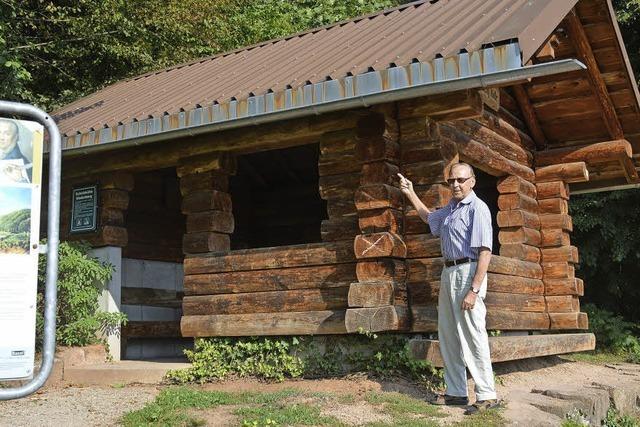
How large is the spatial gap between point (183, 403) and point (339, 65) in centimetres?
341

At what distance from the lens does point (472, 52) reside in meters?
5.95

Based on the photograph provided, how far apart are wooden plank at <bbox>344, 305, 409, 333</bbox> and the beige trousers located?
22.8 inches

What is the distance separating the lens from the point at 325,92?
6.67m

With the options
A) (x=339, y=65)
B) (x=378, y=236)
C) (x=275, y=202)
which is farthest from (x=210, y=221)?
(x=275, y=202)

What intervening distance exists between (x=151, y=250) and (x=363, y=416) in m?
6.27

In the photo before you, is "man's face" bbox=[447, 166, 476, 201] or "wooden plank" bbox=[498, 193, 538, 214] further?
"wooden plank" bbox=[498, 193, 538, 214]

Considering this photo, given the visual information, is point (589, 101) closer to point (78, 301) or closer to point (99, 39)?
point (78, 301)

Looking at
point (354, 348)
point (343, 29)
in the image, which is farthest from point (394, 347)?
point (343, 29)

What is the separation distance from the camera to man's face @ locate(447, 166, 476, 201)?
620cm

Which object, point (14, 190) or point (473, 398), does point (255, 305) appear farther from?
point (14, 190)

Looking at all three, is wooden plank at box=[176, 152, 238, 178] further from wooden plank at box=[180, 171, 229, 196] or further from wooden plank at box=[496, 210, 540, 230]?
wooden plank at box=[496, 210, 540, 230]

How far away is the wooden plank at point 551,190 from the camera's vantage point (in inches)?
403

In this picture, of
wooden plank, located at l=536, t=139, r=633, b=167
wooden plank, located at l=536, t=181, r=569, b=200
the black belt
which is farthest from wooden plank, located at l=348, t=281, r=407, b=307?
wooden plank, located at l=536, t=139, r=633, b=167

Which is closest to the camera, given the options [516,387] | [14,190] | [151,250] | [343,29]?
[14,190]
